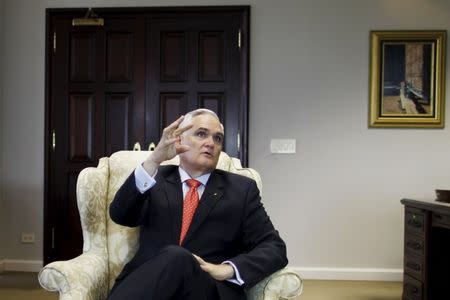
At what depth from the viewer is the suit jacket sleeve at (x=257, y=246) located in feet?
5.54

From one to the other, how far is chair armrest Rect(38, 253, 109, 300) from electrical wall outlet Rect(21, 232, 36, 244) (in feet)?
7.97

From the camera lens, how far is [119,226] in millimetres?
2098

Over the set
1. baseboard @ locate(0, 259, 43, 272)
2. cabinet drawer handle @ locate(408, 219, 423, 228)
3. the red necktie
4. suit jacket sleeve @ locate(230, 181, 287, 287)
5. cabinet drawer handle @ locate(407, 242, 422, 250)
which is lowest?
baseboard @ locate(0, 259, 43, 272)

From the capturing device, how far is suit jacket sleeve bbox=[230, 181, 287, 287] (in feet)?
5.54

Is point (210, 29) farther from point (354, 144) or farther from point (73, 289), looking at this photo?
point (73, 289)

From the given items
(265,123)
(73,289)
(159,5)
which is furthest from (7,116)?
(73,289)

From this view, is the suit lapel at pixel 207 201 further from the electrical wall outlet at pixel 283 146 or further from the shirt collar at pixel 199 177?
the electrical wall outlet at pixel 283 146

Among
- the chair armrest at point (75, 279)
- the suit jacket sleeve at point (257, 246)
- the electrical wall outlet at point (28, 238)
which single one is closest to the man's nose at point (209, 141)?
the suit jacket sleeve at point (257, 246)

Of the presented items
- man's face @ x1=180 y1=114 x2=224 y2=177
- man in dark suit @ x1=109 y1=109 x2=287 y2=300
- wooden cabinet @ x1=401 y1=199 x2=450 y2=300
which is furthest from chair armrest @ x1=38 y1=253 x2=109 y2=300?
wooden cabinet @ x1=401 y1=199 x2=450 y2=300

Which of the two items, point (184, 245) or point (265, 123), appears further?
→ point (265, 123)

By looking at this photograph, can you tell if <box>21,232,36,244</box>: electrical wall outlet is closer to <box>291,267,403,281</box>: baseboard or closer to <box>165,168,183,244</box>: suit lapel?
<box>291,267,403,281</box>: baseboard

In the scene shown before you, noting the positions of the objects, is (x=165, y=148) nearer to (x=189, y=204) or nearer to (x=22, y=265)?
(x=189, y=204)

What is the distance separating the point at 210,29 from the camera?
155 inches

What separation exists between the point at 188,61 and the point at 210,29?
316 mm
